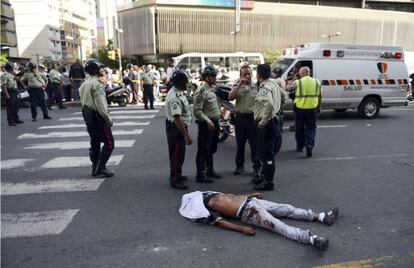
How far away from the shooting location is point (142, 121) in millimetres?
11648

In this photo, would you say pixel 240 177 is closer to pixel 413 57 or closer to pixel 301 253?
pixel 301 253

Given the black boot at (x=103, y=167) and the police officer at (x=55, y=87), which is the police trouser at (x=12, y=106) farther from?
the black boot at (x=103, y=167)

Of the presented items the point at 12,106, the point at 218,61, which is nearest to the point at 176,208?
the point at 12,106

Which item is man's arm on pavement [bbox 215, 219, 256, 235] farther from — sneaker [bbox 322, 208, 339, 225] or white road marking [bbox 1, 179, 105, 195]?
white road marking [bbox 1, 179, 105, 195]

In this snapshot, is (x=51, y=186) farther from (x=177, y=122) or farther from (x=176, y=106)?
(x=176, y=106)

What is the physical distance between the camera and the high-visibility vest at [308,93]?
7.34 metres

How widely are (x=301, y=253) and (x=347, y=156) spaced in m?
4.17

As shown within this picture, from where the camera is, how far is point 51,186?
5672mm

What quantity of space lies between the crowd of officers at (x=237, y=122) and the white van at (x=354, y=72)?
217 inches

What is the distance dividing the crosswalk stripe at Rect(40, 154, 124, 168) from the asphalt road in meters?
0.04

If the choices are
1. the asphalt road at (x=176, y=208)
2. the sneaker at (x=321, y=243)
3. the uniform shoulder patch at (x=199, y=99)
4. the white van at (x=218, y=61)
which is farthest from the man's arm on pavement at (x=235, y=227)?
the white van at (x=218, y=61)

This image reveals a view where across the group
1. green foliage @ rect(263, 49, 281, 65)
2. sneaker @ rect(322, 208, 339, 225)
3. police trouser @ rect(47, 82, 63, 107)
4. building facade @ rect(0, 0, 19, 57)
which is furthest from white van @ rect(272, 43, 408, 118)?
building facade @ rect(0, 0, 19, 57)

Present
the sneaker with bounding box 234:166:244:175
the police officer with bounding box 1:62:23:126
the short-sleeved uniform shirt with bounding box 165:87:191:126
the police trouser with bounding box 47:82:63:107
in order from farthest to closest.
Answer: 1. the police trouser with bounding box 47:82:63:107
2. the police officer with bounding box 1:62:23:126
3. the sneaker with bounding box 234:166:244:175
4. the short-sleeved uniform shirt with bounding box 165:87:191:126

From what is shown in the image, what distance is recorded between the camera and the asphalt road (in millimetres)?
3594
